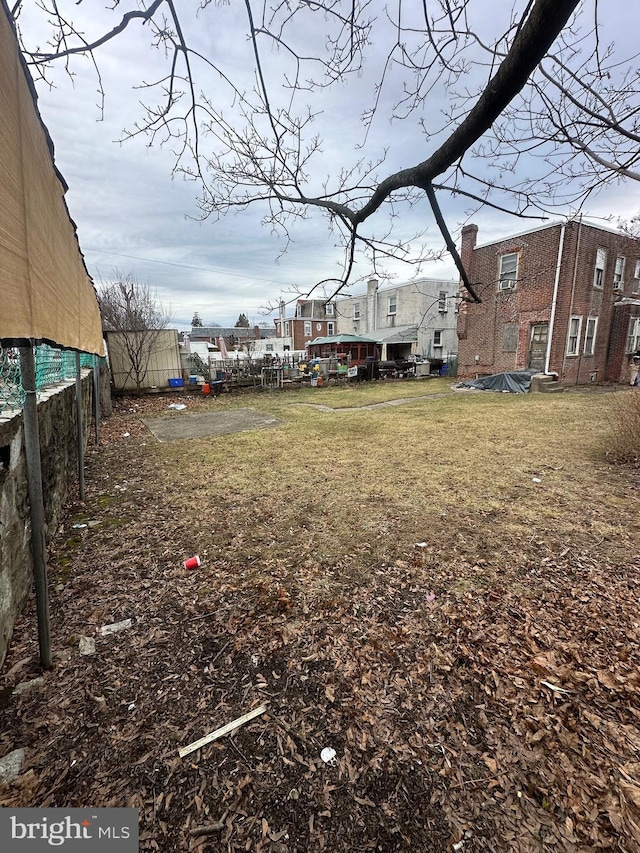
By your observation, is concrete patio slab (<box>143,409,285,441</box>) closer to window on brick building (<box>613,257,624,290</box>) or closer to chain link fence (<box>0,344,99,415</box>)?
chain link fence (<box>0,344,99,415</box>)

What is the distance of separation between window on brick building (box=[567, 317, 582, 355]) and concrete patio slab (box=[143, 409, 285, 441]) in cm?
1356

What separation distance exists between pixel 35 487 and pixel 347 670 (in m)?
1.97

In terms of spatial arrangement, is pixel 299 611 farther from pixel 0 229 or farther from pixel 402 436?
pixel 402 436

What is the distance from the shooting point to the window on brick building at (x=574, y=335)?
50.3ft

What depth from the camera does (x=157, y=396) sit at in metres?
14.2

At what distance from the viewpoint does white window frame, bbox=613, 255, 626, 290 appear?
16125 millimetres

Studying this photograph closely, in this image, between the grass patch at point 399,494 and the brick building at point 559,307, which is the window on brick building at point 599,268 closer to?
the brick building at point 559,307

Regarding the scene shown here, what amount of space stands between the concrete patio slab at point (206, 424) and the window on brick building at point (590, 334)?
14.8 m

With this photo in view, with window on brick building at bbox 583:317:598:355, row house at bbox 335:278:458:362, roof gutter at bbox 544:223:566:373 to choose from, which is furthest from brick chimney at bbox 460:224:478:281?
row house at bbox 335:278:458:362

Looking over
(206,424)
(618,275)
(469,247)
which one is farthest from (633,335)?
(206,424)

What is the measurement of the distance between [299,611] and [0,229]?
2539 mm

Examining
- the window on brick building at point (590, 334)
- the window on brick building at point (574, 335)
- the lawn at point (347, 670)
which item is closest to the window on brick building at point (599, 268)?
the window on brick building at point (590, 334)

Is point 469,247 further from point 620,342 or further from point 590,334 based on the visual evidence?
point 620,342
